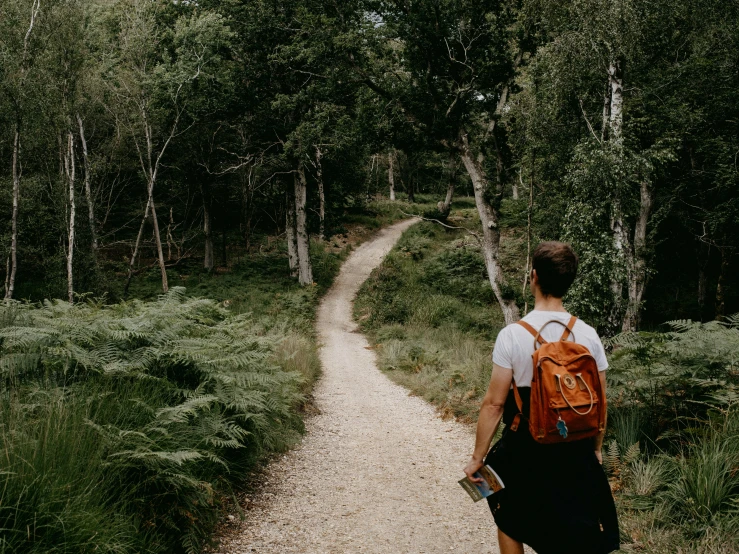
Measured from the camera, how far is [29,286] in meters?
23.1

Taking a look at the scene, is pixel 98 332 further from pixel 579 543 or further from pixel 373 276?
pixel 373 276

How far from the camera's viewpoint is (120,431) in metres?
3.52

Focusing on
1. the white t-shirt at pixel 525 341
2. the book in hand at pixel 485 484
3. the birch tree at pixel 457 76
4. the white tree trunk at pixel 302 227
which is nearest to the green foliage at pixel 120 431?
the book in hand at pixel 485 484

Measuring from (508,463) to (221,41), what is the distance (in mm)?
21451

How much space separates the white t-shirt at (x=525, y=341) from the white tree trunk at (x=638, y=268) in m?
11.3

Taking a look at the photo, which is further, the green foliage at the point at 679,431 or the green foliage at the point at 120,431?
the green foliage at the point at 679,431

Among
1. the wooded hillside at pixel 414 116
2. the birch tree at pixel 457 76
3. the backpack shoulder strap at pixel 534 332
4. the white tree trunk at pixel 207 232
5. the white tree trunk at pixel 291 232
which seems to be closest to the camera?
the backpack shoulder strap at pixel 534 332

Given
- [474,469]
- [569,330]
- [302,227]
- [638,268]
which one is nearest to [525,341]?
[569,330]

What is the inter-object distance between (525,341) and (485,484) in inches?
31.5

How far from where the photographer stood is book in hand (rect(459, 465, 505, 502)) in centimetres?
246

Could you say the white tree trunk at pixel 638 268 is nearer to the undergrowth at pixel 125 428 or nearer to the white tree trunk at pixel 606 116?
the white tree trunk at pixel 606 116

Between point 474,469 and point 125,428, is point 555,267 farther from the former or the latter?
point 125,428

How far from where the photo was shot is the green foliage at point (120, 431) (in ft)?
9.14

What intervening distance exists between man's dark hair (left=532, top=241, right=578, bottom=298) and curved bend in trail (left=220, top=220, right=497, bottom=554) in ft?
8.99
